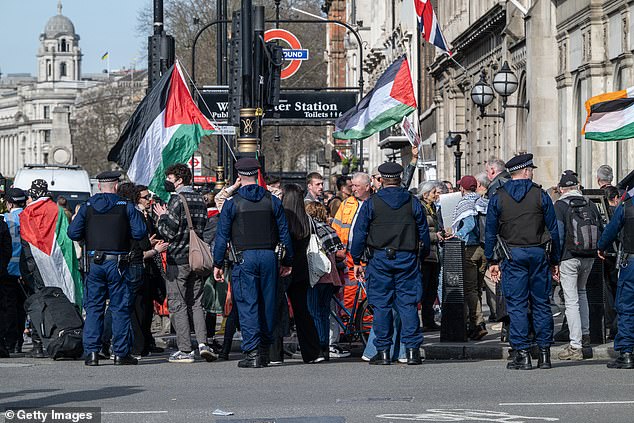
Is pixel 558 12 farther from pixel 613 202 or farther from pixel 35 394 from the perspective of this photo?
pixel 35 394

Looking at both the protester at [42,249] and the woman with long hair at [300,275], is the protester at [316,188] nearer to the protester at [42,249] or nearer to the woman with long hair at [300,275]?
the woman with long hair at [300,275]

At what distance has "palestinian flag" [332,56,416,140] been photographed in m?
21.5

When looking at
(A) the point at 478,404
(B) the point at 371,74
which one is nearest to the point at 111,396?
(A) the point at 478,404

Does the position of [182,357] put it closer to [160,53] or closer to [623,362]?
[623,362]

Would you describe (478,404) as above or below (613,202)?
below

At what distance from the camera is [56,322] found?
16312 mm

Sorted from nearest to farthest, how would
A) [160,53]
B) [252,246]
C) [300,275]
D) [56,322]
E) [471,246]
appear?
[252,246] → [300,275] → [56,322] → [471,246] → [160,53]

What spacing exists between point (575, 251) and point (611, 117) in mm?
2353

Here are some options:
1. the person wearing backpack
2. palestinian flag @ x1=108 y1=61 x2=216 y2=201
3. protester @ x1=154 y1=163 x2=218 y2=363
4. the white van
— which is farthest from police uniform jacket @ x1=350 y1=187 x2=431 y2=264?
the white van

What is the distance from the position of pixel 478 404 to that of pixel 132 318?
585 cm

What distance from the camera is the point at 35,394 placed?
1239 centimetres

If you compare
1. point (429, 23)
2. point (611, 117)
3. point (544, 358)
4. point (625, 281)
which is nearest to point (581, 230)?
point (625, 281)

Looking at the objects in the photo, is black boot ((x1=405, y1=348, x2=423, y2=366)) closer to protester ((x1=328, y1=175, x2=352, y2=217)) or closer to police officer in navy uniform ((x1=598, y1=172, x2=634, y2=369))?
police officer in navy uniform ((x1=598, y1=172, x2=634, y2=369))

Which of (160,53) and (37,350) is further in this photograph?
(160,53)
